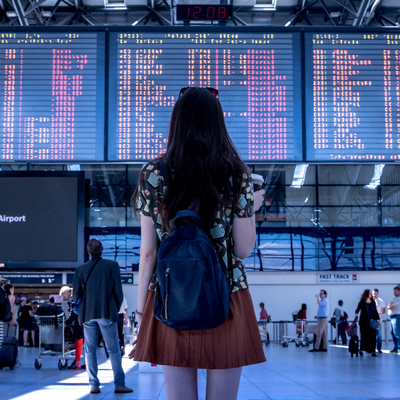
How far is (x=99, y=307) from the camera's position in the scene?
5578 mm

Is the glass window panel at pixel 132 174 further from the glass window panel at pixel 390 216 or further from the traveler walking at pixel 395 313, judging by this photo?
the traveler walking at pixel 395 313

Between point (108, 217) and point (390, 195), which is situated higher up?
point (390, 195)

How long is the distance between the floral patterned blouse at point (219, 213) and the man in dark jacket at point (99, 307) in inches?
160

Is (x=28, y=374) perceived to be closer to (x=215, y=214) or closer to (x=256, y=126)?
(x=256, y=126)

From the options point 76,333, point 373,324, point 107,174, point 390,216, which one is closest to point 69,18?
point 107,174

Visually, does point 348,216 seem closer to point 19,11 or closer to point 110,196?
point 110,196

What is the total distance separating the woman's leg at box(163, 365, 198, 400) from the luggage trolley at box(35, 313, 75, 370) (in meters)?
7.33

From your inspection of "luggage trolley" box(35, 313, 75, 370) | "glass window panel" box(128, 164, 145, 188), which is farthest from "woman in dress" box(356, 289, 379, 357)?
"glass window panel" box(128, 164, 145, 188)

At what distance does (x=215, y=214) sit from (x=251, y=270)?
23413mm

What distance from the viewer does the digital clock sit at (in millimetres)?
6512

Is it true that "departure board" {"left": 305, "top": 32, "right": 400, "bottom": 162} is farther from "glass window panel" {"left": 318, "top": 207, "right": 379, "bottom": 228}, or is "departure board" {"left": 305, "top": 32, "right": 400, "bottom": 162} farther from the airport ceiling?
"glass window panel" {"left": 318, "top": 207, "right": 379, "bottom": 228}

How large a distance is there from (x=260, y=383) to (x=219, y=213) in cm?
553

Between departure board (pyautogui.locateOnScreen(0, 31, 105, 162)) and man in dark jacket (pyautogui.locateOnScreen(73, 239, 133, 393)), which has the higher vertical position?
departure board (pyautogui.locateOnScreen(0, 31, 105, 162))

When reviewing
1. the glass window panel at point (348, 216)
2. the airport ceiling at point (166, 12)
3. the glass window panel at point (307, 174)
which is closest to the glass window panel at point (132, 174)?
the glass window panel at point (307, 174)
